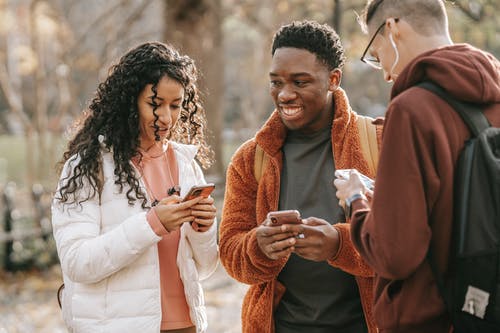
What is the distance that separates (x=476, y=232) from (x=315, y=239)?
809mm

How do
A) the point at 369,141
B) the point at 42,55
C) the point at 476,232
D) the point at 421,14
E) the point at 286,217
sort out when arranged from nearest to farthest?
the point at 476,232, the point at 421,14, the point at 286,217, the point at 369,141, the point at 42,55

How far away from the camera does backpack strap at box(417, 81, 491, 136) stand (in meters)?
2.18

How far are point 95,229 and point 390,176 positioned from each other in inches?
54.3

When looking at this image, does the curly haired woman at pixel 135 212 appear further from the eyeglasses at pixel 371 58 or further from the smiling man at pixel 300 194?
the eyeglasses at pixel 371 58

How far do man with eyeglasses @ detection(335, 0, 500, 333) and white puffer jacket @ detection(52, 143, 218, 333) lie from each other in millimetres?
996

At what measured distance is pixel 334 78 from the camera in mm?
3240

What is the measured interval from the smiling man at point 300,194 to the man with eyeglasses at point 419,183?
62cm

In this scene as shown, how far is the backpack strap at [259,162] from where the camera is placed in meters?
3.24

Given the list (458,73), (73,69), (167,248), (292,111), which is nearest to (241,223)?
(167,248)

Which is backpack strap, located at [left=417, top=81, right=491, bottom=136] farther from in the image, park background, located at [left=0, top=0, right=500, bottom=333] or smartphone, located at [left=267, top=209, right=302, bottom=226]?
park background, located at [left=0, top=0, right=500, bottom=333]

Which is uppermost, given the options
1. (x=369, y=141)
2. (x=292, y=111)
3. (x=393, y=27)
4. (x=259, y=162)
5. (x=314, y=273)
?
(x=393, y=27)

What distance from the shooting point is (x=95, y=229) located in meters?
2.96

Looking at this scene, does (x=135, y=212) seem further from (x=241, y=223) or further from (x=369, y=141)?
(x=369, y=141)

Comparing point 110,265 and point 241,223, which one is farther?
point 241,223
